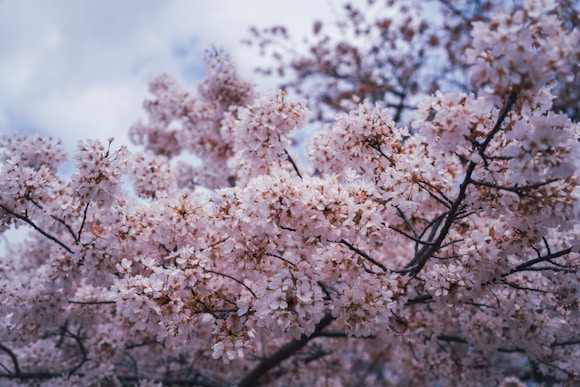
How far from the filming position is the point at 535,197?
3.39 metres

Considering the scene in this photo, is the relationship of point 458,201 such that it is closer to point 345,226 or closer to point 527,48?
point 345,226

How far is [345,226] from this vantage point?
3.62m

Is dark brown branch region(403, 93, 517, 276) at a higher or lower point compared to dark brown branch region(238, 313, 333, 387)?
higher

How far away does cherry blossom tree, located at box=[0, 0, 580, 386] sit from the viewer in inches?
118

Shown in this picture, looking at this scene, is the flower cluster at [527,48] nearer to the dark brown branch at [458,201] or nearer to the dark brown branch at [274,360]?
the dark brown branch at [458,201]

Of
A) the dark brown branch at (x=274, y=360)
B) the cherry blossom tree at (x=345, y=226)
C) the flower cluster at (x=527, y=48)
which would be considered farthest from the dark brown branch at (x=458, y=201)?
the dark brown branch at (x=274, y=360)

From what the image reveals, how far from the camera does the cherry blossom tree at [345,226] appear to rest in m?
2.99

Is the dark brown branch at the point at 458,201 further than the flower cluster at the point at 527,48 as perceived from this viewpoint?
Yes

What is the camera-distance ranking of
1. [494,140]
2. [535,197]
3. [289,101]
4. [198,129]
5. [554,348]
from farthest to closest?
[198,129]
[554,348]
[289,101]
[494,140]
[535,197]

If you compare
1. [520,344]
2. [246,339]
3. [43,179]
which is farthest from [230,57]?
[520,344]

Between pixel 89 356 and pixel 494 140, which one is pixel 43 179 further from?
pixel 494 140

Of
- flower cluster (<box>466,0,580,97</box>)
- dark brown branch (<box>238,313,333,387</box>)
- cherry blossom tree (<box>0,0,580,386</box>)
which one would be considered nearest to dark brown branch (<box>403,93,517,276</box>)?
cherry blossom tree (<box>0,0,580,386</box>)

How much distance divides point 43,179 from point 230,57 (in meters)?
3.88

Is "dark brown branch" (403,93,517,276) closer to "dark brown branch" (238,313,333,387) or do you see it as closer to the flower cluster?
the flower cluster
